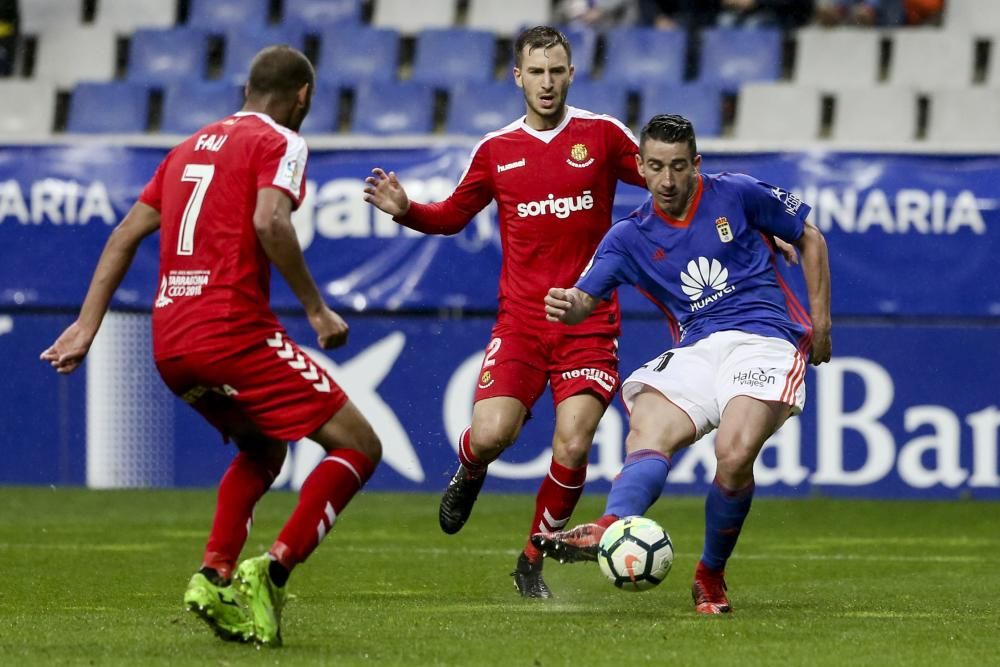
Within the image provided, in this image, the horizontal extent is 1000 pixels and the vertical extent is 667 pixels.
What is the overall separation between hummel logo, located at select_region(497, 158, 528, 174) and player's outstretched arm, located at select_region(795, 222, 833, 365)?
1.36m

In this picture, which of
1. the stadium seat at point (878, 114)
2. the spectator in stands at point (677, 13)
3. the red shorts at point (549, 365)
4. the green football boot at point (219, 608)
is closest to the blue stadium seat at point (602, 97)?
the spectator in stands at point (677, 13)

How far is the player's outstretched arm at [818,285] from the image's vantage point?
23.9ft

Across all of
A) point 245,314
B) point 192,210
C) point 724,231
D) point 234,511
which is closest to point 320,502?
point 234,511

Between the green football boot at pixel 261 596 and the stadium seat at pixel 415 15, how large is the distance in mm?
12527

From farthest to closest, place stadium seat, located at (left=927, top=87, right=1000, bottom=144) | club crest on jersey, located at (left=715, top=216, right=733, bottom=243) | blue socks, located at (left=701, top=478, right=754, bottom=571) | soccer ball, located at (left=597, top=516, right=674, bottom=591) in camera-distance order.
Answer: stadium seat, located at (left=927, top=87, right=1000, bottom=144) → club crest on jersey, located at (left=715, top=216, right=733, bottom=243) → blue socks, located at (left=701, top=478, right=754, bottom=571) → soccer ball, located at (left=597, top=516, right=674, bottom=591)

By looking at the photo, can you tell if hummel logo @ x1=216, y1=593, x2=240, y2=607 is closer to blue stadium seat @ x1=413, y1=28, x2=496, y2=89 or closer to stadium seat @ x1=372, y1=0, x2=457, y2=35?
blue stadium seat @ x1=413, y1=28, x2=496, y2=89

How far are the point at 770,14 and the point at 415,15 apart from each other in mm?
3370

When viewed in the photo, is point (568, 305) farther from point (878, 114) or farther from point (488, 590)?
point (878, 114)

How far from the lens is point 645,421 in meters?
7.08

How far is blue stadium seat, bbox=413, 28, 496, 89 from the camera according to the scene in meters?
17.2

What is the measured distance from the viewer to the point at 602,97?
1644 centimetres

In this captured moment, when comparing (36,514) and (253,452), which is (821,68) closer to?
(36,514)

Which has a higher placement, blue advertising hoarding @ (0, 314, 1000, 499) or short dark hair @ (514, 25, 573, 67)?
short dark hair @ (514, 25, 573, 67)

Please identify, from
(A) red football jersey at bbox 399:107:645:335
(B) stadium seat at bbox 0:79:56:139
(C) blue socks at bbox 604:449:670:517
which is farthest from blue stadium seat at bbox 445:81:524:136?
(C) blue socks at bbox 604:449:670:517
